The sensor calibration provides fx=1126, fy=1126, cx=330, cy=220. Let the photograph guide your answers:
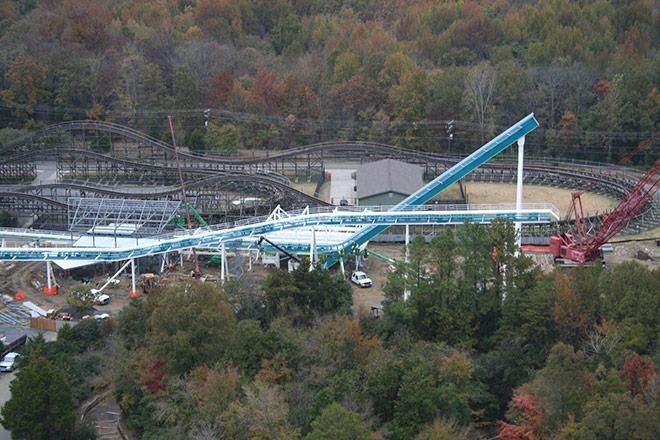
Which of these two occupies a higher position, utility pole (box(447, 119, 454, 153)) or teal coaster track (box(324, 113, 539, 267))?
utility pole (box(447, 119, 454, 153))

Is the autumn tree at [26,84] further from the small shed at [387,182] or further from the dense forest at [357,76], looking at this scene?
the small shed at [387,182]

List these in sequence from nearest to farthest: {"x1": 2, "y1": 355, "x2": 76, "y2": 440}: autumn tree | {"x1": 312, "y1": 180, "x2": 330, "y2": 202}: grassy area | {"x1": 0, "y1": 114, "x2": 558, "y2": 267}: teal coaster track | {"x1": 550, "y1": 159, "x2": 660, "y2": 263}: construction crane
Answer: {"x1": 2, "y1": 355, "x2": 76, "y2": 440}: autumn tree < {"x1": 0, "y1": 114, "x2": 558, "y2": 267}: teal coaster track < {"x1": 550, "y1": 159, "x2": 660, "y2": 263}: construction crane < {"x1": 312, "y1": 180, "x2": 330, "y2": 202}: grassy area

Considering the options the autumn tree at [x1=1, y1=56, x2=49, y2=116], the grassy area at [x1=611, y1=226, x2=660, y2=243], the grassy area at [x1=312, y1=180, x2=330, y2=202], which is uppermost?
the autumn tree at [x1=1, y1=56, x2=49, y2=116]

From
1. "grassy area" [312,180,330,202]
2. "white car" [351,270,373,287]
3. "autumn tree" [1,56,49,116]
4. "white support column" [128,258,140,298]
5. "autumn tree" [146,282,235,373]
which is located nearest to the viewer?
"autumn tree" [146,282,235,373]

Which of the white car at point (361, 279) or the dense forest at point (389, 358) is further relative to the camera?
the white car at point (361, 279)

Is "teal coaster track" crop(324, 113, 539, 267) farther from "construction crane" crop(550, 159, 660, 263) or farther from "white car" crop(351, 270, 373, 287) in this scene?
"construction crane" crop(550, 159, 660, 263)

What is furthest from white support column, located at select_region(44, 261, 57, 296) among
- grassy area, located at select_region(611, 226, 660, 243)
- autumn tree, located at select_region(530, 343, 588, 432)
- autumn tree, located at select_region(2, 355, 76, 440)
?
grassy area, located at select_region(611, 226, 660, 243)

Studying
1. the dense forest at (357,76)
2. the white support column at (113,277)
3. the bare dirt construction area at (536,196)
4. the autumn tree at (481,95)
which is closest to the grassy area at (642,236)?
the bare dirt construction area at (536,196)
